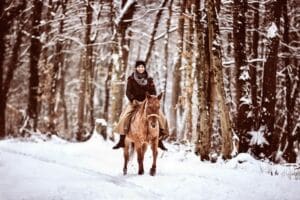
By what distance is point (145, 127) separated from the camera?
38.9 feet

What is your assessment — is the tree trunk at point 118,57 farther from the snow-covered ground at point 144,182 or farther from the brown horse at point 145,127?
the brown horse at point 145,127

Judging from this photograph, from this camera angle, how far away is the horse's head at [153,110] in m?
11.1

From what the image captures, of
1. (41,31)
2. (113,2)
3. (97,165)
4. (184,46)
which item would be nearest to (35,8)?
(41,31)

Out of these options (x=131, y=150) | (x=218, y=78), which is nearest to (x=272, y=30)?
(x=218, y=78)

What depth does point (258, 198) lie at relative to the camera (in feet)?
29.2

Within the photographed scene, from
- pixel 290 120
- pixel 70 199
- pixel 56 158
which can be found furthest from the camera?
pixel 290 120

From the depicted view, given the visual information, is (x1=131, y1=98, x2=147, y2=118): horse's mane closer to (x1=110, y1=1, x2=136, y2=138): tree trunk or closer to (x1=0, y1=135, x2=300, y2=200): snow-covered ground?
(x1=0, y1=135, x2=300, y2=200): snow-covered ground

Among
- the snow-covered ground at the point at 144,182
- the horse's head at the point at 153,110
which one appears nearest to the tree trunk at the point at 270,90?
the snow-covered ground at the point at 144,182

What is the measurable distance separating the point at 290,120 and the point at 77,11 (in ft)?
42.0

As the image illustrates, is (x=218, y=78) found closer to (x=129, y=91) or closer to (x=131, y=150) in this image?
(x=129, y=91)

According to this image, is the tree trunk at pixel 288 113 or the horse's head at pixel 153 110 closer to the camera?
the horse's head at pixel 153 110

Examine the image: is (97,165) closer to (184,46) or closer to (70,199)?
(70,199)

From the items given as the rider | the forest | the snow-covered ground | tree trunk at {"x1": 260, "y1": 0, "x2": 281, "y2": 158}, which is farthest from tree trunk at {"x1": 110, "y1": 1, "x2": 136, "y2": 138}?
the rider

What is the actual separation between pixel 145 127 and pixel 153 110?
826 mm
